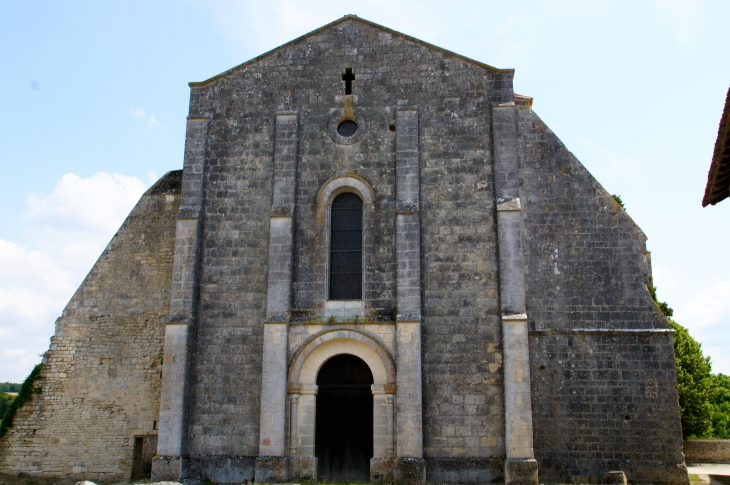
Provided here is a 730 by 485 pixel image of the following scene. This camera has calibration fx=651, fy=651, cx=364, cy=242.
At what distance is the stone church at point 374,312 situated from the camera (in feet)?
46.2

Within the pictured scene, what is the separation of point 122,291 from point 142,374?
232 centimetres

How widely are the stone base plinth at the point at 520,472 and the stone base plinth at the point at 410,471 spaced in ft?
5.64

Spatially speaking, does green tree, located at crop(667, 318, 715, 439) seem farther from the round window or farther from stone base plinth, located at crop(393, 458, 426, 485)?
the round window

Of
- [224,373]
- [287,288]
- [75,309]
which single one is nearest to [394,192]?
[287,288]

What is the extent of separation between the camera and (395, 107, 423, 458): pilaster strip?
13742mm

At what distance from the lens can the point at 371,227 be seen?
15117mm

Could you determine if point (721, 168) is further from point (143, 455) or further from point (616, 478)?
point (143, 455)

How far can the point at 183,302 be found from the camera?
14992 mm

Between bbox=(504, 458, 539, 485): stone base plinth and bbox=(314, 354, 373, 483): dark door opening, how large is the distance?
9.60 feet

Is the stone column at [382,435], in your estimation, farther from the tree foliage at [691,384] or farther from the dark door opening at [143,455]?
the tree foliage at [691,384]

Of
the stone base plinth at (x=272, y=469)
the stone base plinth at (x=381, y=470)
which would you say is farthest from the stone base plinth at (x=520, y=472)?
the stone base plinth at (x=272, y=469)

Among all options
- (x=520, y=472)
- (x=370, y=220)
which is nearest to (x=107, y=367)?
(x=370, y=220)

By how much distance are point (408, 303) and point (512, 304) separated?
7.47ft

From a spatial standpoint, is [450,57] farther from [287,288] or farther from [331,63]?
[287,288]
